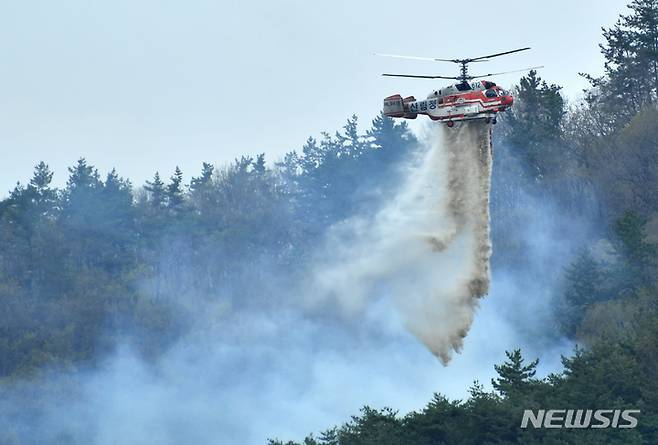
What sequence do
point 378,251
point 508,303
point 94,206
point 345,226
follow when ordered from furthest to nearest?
point 94,206
point 345,226
point 508,303
point 378,251

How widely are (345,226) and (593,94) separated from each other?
88.6 ft

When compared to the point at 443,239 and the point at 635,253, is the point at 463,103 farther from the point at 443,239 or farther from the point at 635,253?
the point at 635,253

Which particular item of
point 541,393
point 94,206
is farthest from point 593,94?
point 541,393

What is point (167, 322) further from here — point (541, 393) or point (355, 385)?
point (541, 393)

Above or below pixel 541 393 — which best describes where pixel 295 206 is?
above

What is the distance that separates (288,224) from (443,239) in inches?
1386

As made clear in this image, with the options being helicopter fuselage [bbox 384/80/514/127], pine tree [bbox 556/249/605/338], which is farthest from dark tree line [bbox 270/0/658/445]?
helicopter fuselage [bbox 384/80/514/127]

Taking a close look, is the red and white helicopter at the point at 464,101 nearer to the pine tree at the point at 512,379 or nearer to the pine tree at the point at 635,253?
the pine tree at the point at 512,379

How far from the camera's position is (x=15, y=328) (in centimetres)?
8762

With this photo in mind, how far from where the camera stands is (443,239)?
185 ft

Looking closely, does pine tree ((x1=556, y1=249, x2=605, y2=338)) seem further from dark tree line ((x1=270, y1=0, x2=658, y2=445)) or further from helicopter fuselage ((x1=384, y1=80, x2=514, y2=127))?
helicopter fuselage ((x1=384, y1=80, x2=514, y2=127))

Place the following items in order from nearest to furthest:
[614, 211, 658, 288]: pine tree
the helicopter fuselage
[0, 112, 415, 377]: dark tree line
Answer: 1. the helicopter fuselage
2. [614, 211, 658, 288]: pine tree
3. [0, 112, 415, 377]: dark tree line

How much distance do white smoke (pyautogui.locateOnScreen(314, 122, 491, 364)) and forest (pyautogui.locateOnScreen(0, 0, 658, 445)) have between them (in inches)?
373

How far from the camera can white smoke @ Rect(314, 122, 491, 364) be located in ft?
181
